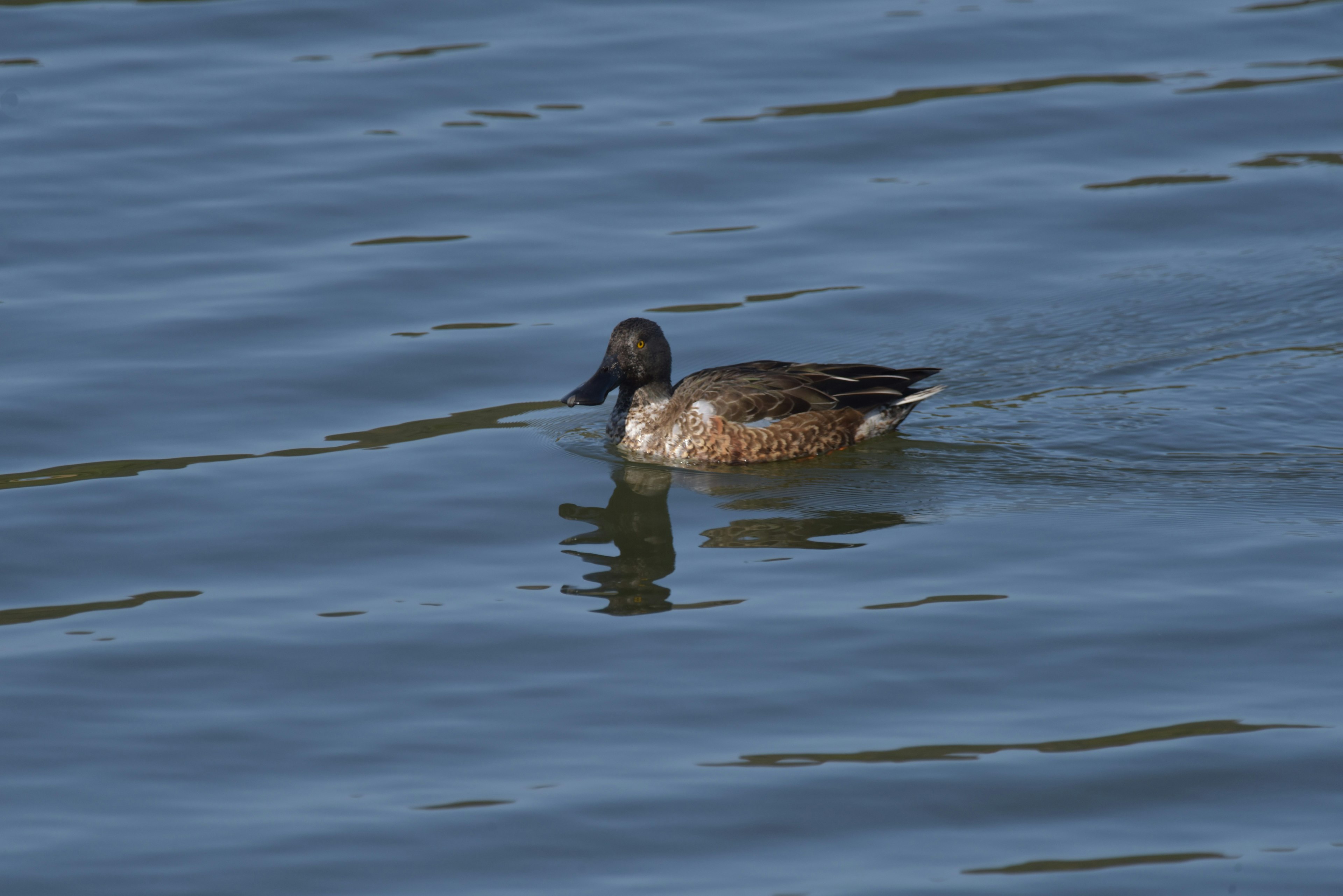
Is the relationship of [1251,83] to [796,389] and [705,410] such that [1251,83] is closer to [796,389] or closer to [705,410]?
[796,389]

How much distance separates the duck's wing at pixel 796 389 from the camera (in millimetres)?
10602

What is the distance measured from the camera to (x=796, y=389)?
10688mm

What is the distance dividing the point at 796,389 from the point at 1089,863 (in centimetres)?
500

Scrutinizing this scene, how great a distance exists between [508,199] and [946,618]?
7.86m

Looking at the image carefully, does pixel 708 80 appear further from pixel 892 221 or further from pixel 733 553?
pixel 733 553

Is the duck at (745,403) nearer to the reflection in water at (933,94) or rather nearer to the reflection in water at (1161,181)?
the reflection in water at (1161,181)

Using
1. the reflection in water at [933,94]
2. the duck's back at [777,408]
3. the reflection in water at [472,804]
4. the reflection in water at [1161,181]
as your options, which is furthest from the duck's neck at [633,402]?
the reflection in water at [933,94]

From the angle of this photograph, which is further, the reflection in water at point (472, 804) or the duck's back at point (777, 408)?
the duck's back at point (777, 408)

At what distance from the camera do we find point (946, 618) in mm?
7992

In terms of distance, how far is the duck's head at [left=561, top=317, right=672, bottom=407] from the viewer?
10.8m

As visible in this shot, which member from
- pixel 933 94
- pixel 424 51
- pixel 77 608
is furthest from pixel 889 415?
pixel 424 51

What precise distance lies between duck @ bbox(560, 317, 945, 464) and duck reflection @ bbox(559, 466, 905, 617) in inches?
21.6

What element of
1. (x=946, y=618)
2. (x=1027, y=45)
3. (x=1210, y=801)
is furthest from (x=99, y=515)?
(x=1027, y=45)

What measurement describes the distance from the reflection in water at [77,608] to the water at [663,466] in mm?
33
